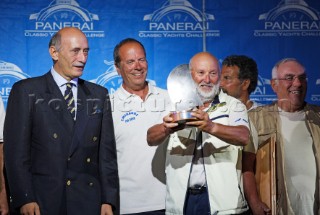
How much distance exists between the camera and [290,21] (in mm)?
4223

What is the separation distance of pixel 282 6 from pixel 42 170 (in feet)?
7.55

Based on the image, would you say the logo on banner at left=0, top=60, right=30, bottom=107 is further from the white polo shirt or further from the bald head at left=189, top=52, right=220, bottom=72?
the bald head at left=189, top=52, right=220, bottom=72

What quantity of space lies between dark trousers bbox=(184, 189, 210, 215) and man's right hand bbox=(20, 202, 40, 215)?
84cm

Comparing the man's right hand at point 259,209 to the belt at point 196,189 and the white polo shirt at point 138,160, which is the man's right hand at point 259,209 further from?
the white polo shirt at point 138,160

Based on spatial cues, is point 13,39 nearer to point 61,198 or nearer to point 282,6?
point 61,198

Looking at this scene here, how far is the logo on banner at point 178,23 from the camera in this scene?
13.8ft

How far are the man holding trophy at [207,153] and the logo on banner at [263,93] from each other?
91 centimetres

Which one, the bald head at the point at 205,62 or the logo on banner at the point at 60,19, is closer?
the bald head at the point at 205,62

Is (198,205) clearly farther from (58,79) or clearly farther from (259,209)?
(58,79)

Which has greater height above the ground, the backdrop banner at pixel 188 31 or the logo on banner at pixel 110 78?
the backdrop banner at pixel 188 31

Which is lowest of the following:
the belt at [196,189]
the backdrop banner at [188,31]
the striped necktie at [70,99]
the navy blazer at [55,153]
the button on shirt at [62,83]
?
the belt at [196,189]

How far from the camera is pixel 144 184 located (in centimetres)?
347

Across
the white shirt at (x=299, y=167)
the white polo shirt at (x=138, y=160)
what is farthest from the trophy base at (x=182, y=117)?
the white shirt at (x=299, y=167)

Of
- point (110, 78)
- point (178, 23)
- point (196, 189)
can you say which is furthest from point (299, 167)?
point (110, 78)
